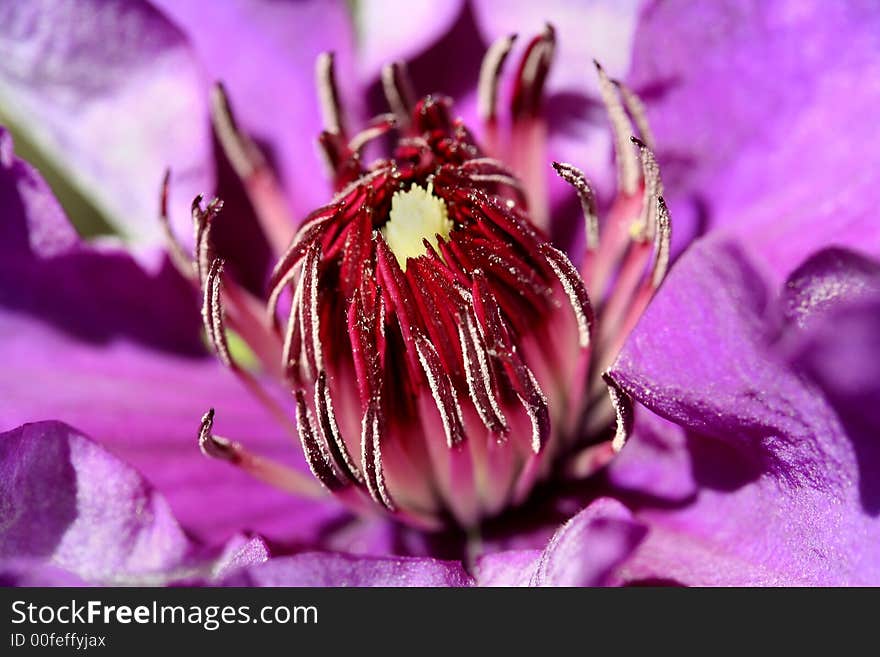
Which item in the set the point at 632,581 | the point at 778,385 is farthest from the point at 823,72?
the point at 632,581

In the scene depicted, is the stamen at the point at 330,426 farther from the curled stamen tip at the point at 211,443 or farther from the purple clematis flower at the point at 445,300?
the curled stamen tip at the point at 211,443

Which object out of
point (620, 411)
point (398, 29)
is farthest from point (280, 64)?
point (620, 411)

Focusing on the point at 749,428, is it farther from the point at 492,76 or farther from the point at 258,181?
the point at 258,181

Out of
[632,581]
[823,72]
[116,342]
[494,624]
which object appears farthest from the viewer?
[116,342]

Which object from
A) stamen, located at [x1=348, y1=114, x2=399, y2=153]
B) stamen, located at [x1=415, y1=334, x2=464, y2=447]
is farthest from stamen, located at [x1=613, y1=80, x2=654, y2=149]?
stamen, located at [x1=415, y1=334, x2=464, y2=447]

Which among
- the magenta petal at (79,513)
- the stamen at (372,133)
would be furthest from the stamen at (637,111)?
the magenta petal at (79,513)

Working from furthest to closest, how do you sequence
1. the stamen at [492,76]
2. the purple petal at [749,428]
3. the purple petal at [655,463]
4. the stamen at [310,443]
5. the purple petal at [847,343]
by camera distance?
1. the stamen at [492,76]
2. the purple petal at [655,463]
3. the stamen at [310,443]
4. the purple petal at [749,428]
5. the purple petal at [847,343]

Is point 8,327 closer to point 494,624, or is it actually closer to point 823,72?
point 494,624
